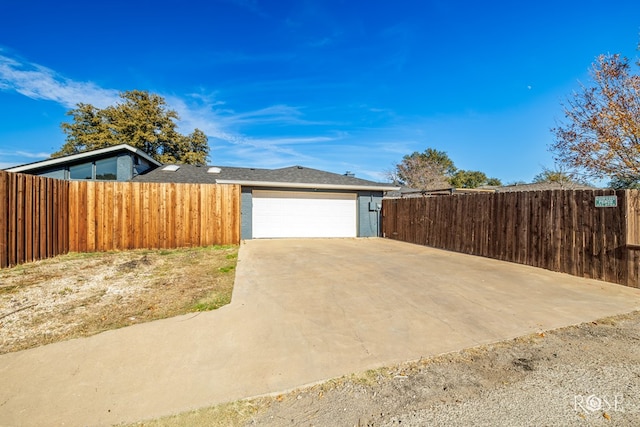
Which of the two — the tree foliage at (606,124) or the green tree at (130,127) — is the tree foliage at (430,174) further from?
the green tree at (130,127)

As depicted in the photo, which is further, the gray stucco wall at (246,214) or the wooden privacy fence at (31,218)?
the gray stucco wall at (246,214)

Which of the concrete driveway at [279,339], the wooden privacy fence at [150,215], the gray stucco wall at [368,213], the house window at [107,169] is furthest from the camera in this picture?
the gray stucco wall at [368,213]

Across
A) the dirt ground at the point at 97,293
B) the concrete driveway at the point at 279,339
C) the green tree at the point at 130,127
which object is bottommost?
the concrete driveway at the point at 279,339

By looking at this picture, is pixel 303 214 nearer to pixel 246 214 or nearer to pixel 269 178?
pixel 269 178

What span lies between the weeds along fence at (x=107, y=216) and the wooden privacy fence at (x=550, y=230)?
291 inches

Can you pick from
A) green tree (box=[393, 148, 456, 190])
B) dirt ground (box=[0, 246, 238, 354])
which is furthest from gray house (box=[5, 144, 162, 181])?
green tree (box=[393, 148, 456, 190])

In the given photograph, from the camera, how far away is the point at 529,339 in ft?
9.78

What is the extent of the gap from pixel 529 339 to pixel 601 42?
10431 millimetres

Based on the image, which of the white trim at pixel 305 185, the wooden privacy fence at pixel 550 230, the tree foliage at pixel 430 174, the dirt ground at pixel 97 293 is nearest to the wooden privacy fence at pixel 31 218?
the dirt ground at pixel 97 293

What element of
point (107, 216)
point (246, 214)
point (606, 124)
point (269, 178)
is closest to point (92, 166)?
point (107, 216)

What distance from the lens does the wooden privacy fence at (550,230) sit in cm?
515

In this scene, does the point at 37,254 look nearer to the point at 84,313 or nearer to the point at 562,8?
the point at 84,313

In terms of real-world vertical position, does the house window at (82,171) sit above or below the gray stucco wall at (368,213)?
above

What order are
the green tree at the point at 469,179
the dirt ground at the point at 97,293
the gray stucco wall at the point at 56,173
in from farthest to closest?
1. the green tree at the point at 469,179
2. the gray stucco wall at the point at 56,173
3. the dirt ground at the point at 97,293
